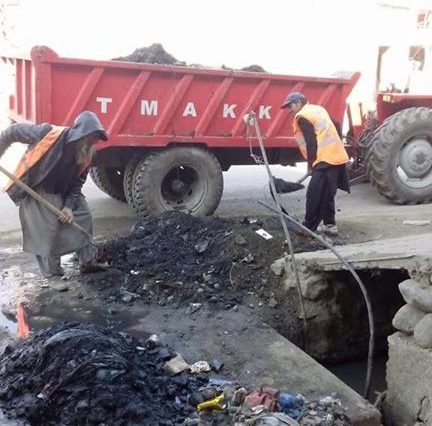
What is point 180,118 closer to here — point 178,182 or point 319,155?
point 178,182

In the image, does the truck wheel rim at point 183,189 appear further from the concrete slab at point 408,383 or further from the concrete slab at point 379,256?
the concrete slab at point 408,383

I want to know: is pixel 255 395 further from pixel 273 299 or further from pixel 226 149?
pixel 226 149

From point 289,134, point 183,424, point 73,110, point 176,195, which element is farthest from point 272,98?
point 183,424

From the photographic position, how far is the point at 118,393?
332 cm

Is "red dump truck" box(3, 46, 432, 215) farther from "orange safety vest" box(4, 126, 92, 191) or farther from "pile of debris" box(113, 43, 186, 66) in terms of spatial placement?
"orange safety vest" box(4, 126, 92, 191)

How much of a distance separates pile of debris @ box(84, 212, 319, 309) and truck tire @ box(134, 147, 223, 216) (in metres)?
0.73

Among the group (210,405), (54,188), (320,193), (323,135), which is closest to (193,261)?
(54,188)

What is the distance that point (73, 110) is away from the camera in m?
6.58

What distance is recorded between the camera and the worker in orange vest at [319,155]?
6383 millimetres

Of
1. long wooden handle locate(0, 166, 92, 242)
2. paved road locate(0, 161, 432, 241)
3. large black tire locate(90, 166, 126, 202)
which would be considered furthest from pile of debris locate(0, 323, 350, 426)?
large black tire locate(90, 166, 126, 202)

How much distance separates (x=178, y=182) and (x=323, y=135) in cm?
189

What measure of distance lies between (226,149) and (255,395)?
15.0ft

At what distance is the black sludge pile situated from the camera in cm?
326

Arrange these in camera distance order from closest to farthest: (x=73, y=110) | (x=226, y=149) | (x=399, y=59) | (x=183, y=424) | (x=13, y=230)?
(x=183, y=424), (x=73, y=110), (x=13, y=230), (x=226, y=149), (x=399, y=59)
